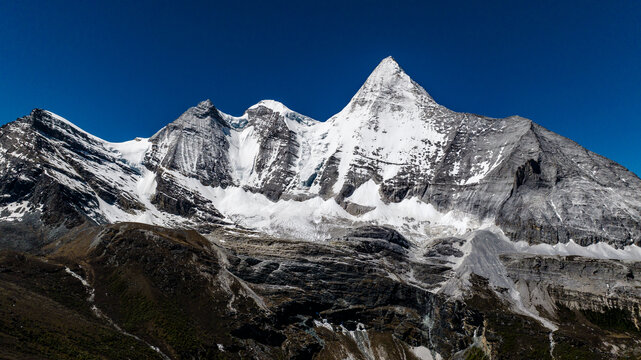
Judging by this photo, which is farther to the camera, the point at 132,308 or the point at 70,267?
the point at 70,267

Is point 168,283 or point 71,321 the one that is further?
point 168,283

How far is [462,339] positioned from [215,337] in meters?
95.5

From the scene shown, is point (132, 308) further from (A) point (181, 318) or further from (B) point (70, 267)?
(B) point (70, 267)

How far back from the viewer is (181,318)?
514ft

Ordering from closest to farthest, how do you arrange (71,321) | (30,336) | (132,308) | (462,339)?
(30,336), (71,321), (132,308), (462,339)

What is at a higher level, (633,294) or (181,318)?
(633,294)

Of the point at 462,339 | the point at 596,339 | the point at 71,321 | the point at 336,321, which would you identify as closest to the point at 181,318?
the point at 71,321

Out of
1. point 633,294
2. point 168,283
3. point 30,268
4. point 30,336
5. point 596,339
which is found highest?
point 633,294

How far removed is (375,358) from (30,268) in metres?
124

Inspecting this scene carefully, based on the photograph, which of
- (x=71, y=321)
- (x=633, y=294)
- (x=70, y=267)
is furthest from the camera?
(x=633, y=294)

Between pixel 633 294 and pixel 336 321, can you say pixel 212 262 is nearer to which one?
pixel 336 321

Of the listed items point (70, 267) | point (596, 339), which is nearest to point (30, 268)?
point (70, 267)

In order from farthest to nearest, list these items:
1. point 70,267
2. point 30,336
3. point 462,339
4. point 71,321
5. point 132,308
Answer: point 462,339, point 70,267, point 132,308, point 71,321, point 30,336

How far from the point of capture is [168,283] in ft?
563
